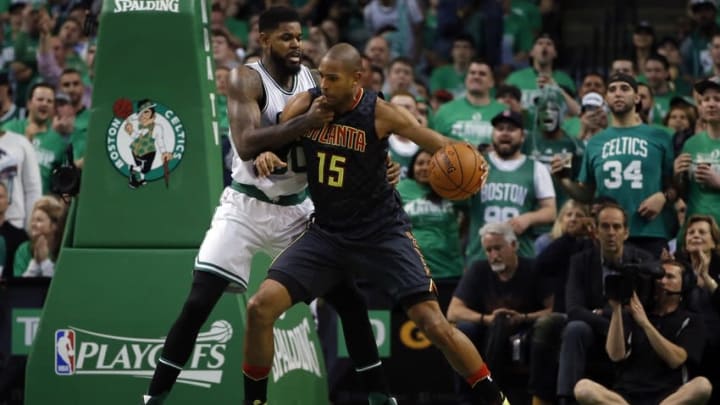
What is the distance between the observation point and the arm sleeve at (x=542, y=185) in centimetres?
1242

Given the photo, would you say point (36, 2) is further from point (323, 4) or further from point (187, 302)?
point (187, 302)

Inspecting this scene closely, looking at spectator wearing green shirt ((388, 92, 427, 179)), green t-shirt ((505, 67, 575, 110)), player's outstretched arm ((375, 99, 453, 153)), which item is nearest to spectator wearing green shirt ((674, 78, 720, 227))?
spectator wearing green shirt ((388, 92, 427, 179))

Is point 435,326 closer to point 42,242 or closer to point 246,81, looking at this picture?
point 246,81

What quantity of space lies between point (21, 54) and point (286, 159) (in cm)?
947

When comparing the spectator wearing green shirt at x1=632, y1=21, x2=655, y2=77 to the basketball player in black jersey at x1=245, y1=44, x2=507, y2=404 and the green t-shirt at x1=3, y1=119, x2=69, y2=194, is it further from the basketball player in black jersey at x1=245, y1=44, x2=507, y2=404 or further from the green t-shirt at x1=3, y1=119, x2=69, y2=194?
the basketball player in black jersey at x1=245, y1=44, x2=507, y2=404

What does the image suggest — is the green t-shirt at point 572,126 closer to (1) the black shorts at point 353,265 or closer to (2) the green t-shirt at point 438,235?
(2) the green t-shirt at point 438,235

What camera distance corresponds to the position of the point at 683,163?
1167 cm

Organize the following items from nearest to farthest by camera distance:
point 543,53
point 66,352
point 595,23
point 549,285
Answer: point 66,352, point 549,285, point 543,53, point 595,23

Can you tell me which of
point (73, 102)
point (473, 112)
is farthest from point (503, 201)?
point (73, 102)

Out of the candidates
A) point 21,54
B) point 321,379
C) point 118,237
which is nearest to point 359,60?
point 118,237

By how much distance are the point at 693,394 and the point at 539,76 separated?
536cm

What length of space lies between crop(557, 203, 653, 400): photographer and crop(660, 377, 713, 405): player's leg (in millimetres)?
685

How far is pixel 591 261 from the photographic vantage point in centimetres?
1107

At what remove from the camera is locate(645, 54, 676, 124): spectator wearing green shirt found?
1468 centimetres
